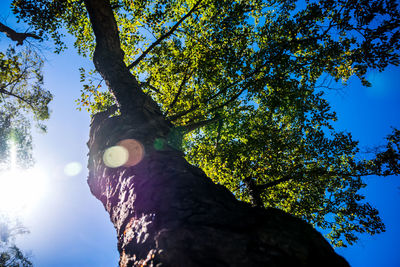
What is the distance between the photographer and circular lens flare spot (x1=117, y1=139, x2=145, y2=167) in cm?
261

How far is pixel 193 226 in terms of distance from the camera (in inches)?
58.2

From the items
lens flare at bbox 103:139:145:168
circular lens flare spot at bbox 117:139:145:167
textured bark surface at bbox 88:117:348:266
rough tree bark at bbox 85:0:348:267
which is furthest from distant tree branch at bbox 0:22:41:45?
textured bark surface at bbox 88:117:348:266

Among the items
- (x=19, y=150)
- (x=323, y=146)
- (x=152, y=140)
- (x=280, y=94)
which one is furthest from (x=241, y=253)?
(x=19, y=150)

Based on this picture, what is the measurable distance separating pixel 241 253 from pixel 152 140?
232cm

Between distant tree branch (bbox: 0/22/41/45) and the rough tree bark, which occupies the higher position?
distant tree branch (bbox: 0/22/41/45)

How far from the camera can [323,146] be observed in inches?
302

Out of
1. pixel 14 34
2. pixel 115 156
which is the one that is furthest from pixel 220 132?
pixel 14 34

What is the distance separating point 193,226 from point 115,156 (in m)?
2.10

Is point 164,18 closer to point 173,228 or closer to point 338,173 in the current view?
point 173,228

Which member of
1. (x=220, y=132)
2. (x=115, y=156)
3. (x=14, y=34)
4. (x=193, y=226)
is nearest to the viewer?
(x=193, y=226)

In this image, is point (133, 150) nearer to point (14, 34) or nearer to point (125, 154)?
point (125, 154)

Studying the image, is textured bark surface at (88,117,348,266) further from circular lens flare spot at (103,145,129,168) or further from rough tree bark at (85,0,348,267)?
circular lens flare spot at (103,145,129,168)

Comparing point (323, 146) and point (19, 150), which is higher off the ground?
point (19, 150)

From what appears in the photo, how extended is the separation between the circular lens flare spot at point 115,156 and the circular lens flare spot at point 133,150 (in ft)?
0.18
